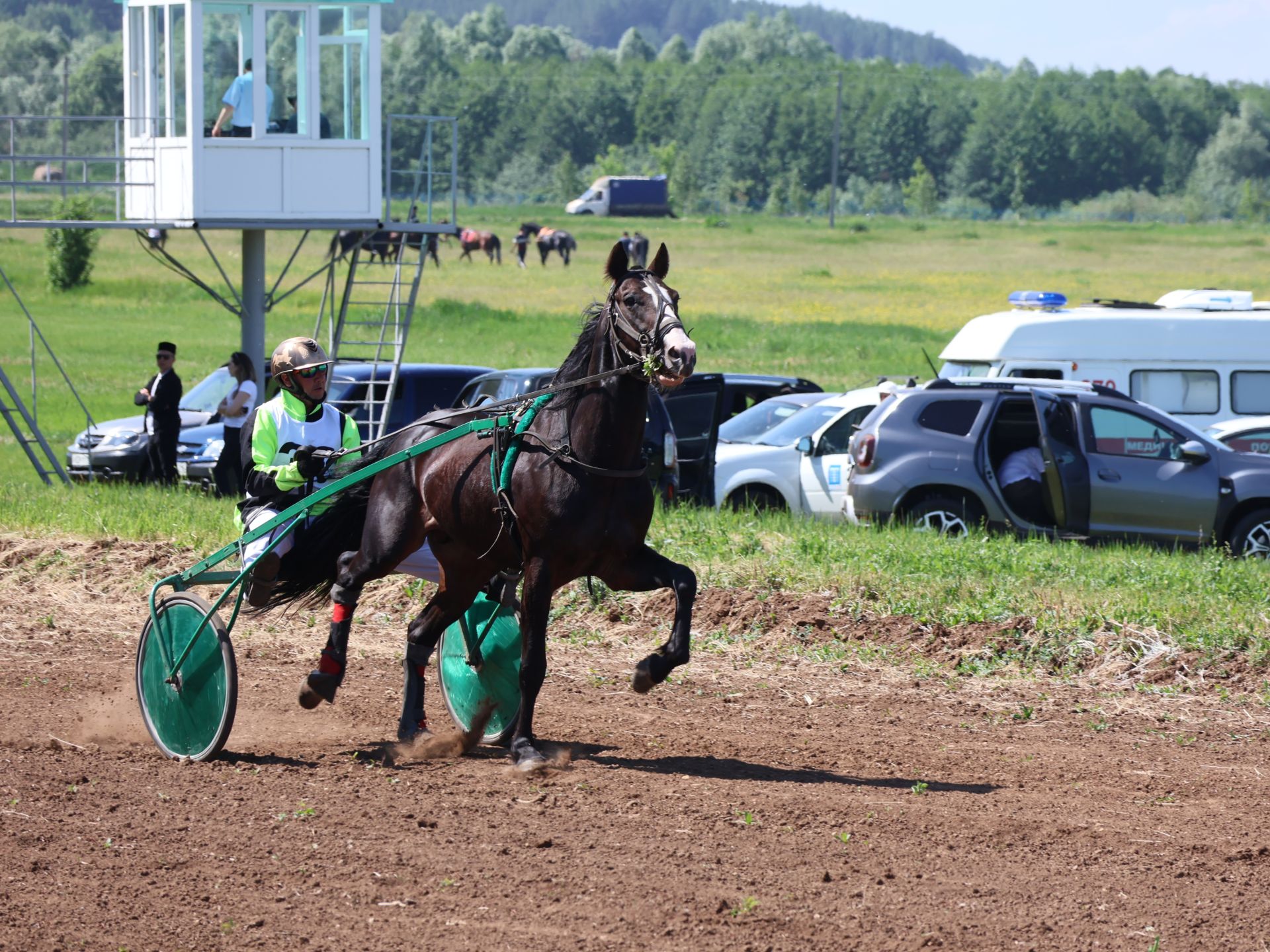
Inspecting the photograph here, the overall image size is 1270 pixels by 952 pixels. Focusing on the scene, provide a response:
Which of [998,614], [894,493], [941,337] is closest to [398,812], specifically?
[998,614]

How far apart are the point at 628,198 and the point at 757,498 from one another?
280 feet

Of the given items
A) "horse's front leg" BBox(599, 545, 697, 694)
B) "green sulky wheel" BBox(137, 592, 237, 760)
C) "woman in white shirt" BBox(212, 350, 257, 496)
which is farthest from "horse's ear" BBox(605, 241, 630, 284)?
"woman in white shirt" BBox(212, 350, 257, 496)

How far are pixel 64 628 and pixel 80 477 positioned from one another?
28.0 ft

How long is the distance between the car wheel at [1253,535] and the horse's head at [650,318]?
9185 mm

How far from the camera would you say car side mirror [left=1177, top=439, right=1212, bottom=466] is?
1492 centimetres

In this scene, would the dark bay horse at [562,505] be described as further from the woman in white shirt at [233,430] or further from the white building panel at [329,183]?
the white building panel at [329,183]

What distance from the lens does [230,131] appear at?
2016 centimetres

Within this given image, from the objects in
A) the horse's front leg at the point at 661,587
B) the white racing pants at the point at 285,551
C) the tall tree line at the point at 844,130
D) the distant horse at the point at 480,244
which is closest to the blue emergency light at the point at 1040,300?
the white racing pants at the point at 285,551

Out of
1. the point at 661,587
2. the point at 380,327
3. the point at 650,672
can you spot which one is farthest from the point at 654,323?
the point at 380,327

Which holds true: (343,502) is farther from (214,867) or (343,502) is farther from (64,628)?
(64,628)

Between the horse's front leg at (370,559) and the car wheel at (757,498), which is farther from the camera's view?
the car wheel at (757,498)

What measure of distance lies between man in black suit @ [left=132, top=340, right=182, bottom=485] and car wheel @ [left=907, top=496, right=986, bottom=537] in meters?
8.24

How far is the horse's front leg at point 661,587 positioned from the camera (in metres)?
7.43

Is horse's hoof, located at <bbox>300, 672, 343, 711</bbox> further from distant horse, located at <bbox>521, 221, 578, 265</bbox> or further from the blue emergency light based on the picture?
distant horse, located at <bbox>521, 221, 578, 265</bbox>
